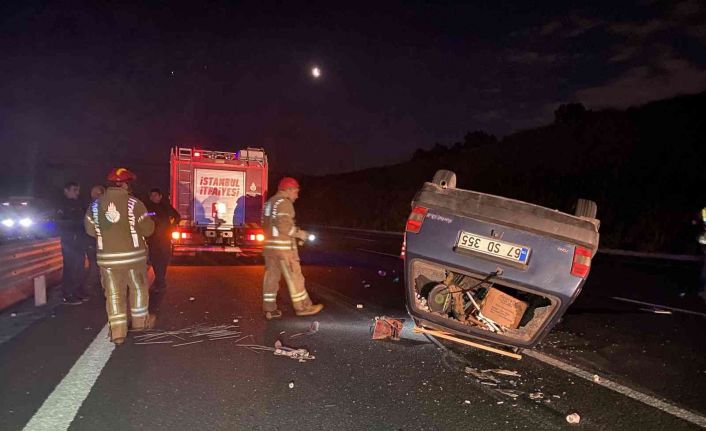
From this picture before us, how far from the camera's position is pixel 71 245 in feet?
25.8

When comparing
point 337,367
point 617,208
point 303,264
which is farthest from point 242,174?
point 617,208

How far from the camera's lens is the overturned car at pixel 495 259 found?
4.40 meters

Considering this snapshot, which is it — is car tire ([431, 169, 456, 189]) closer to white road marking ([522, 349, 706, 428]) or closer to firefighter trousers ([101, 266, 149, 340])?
white road marking ([522, 349, 706, 428])

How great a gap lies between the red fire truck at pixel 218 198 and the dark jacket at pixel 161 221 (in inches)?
143

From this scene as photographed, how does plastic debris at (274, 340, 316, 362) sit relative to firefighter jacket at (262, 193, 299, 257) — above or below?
below

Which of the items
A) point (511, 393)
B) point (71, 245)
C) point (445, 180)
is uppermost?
point (445, 180)

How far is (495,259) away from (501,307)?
0.64 m

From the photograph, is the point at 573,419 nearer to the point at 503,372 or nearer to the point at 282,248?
the point at 503,372

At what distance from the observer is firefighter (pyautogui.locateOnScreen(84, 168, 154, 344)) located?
557cm

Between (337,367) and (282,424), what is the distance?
1.27 metres

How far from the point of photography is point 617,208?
1072 inches

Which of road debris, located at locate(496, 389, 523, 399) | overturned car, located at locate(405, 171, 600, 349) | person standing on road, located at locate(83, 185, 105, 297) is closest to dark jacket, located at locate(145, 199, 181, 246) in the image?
person standing on road, located at locate(83, 185, 105, 297)

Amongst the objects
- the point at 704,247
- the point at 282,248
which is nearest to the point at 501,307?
the point at 282,248

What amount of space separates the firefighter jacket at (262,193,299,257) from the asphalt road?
0.89 m
